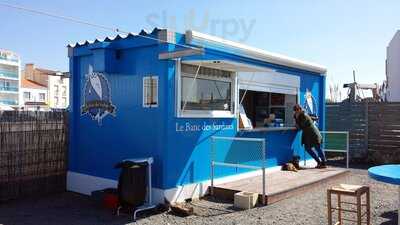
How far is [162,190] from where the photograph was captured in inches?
270

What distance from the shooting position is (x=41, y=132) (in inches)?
322

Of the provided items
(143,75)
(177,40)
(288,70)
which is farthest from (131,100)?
(288,70)

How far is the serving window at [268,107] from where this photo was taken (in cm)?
1097

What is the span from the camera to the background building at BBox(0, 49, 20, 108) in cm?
6950

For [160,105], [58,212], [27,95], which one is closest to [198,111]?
[160,105]

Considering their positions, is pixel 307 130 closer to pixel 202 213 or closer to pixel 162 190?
pixel 202 213

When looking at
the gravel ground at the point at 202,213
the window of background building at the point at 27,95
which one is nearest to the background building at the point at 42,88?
the window of background building at the point at 27,95

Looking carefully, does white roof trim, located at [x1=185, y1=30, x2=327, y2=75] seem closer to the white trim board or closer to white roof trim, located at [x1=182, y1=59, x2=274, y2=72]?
white roof trim, located at [x1=182, y1=59, x2=274, y2=72]

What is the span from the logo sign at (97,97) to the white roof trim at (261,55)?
1913 mm

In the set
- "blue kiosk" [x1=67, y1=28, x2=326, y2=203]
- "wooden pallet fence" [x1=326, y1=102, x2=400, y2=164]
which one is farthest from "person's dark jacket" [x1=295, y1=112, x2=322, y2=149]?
"wooden pallet fence" [x1=326, y1=102, x2=400, y2=164]

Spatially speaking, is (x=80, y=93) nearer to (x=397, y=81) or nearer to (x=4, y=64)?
(x=397, y=81)

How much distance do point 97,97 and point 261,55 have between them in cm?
351

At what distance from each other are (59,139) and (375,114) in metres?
9.73

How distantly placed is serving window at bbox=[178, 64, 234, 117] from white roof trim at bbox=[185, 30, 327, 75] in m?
0.53
